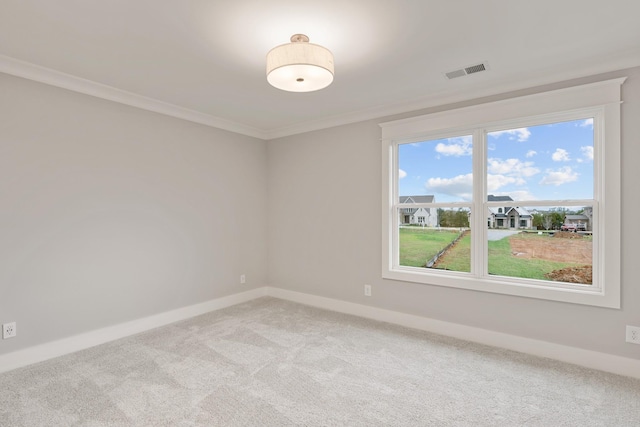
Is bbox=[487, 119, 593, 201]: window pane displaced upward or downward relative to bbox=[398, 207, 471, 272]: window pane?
upward

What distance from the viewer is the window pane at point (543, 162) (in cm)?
282

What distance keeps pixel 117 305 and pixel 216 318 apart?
3.44 ft

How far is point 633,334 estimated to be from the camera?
2535mm

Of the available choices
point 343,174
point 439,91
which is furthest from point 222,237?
point 439,91

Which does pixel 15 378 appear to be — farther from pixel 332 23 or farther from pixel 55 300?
pixel 332 23

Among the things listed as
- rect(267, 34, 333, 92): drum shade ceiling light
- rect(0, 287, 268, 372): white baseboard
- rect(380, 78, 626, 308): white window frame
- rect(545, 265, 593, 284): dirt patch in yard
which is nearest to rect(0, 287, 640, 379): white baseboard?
rect(0, 287, 268, 372): white baseboard

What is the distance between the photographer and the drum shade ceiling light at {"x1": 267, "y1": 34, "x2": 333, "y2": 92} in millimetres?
1986

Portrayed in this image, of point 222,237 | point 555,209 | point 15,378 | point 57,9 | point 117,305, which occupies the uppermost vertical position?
point 57,9

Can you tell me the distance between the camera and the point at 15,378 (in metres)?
2.48

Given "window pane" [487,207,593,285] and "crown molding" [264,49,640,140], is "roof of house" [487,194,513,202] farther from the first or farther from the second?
"crown molding" [264,49,640,140]

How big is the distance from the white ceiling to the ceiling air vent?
58 millimetres

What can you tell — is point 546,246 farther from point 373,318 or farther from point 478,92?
point 373,318

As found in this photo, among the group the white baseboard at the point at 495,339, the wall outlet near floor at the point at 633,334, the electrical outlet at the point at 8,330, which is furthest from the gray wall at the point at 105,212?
the wall outlet near floor at the point at 633,334

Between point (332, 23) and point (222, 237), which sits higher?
point (332, 23)
